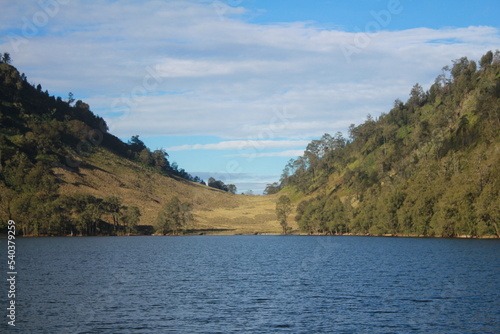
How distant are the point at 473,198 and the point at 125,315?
387 feet

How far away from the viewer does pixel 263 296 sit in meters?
57.4

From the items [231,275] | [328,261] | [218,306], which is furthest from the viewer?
[328,261]

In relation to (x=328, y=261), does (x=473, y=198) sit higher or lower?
higher

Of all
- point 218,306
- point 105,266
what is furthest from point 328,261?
point 218,306

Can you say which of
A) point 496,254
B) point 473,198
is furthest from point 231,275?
point 473,198

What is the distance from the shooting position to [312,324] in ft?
143

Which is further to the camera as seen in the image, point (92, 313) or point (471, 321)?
point (92, 313)

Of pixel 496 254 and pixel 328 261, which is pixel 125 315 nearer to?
pixel 328 261

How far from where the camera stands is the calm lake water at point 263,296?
4331 cm

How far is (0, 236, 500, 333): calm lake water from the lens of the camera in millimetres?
43312

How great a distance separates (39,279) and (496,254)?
8083 centimetres

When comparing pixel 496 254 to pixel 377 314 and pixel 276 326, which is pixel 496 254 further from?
pixel 276 326

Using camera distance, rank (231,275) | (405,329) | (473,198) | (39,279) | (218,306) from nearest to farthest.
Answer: (405,329), (218,306), (39,279), (231,275), (473,198)

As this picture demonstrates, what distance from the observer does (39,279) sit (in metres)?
70.7
